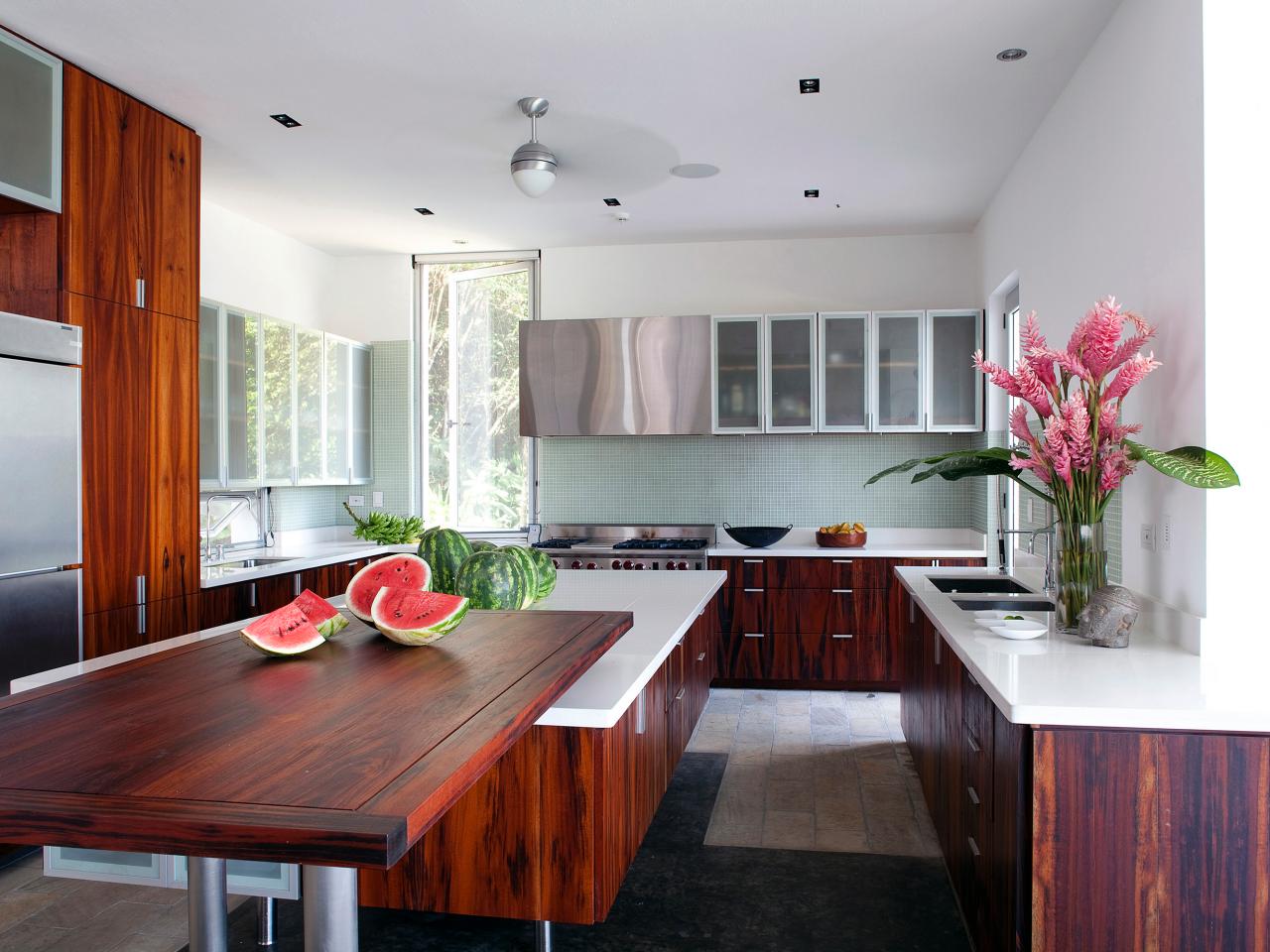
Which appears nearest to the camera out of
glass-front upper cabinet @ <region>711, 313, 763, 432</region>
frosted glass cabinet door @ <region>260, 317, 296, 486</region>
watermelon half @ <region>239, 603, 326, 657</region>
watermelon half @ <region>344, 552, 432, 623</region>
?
watermelon half @ <region>239, 603, 326, 657</region>

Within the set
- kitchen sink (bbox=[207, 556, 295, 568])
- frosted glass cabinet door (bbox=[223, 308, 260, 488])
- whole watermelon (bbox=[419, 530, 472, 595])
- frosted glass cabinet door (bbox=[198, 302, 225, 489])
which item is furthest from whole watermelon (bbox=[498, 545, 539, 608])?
kitchen sink (bbox=[207, 556, 295, 568])

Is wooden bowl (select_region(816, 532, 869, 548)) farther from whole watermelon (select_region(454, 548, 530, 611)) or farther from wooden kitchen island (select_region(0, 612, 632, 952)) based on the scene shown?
wooden kitchen island (select_region(0, 612, 632, 952))

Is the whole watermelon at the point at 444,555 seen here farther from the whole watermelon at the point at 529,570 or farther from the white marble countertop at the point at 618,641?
the white marble countertop at the point at 618,641

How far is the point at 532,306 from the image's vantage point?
21.2 ft

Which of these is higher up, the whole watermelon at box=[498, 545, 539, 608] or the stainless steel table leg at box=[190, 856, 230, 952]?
the whole watermelon at box=[498, 545, 539, 608]

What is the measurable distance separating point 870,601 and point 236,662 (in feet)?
14.5

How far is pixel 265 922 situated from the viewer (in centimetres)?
249

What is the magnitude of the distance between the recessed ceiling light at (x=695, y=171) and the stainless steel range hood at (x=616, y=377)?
119cm

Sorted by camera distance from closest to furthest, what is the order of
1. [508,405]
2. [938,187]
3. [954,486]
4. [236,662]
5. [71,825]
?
[71,825], [236,662], [938,187], [954,486], [508,405]

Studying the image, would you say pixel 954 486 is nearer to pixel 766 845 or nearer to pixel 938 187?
pixel 938 187

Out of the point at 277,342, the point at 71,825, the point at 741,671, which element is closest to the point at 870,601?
the point at 741,671

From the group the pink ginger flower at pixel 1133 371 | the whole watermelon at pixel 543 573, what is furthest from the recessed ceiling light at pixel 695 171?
the pink ginger flower at pixel 1133 371

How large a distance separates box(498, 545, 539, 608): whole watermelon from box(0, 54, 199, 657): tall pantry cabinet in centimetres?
184

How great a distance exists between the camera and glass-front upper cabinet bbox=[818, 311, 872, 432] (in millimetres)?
5695
